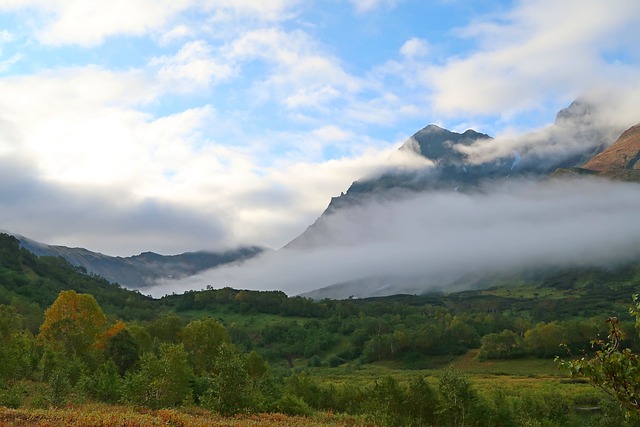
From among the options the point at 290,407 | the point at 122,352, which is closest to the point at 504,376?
the point at 122,352

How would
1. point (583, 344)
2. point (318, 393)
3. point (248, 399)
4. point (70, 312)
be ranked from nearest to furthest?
point (248, 399) < point (318, 393) < point (70, 312) < point (583, 344)

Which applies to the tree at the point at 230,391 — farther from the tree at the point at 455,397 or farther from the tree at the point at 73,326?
the tree at the point at 73,326

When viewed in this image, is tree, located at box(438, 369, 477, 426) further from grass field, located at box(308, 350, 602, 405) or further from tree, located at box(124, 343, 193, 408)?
grass field, located at box(308, 350, 602, 405)

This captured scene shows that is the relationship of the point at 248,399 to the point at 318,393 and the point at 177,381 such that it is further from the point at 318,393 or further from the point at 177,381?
the point at 318,393

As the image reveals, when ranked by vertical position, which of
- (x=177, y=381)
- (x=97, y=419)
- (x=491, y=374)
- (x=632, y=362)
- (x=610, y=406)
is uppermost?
(x=632, y=362)

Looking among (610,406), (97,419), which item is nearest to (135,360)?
(97,419)

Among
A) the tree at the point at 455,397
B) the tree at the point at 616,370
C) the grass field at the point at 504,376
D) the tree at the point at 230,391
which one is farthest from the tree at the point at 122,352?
the tree at the point at 616,370

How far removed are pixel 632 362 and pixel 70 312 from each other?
12772 cm

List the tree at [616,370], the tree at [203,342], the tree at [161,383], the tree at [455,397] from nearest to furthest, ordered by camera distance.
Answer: the tree at [616,370], the tree at [161,383], the tree at [455,397], the tree at [203,342]

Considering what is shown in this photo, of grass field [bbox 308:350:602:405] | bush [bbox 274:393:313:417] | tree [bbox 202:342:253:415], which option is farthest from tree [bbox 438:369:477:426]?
grass field [bbox 308:350:602:405]

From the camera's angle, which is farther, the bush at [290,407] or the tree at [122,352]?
the tree at [122,352]

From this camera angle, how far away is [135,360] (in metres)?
95.9

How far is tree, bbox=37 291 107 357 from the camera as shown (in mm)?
106062

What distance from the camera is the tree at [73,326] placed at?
106 meters
